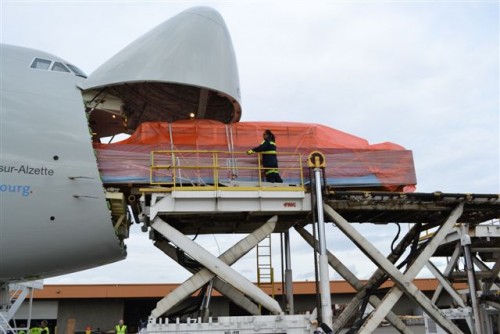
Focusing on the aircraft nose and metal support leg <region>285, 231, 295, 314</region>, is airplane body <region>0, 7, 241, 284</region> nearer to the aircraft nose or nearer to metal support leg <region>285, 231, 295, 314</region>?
the aircraft nose

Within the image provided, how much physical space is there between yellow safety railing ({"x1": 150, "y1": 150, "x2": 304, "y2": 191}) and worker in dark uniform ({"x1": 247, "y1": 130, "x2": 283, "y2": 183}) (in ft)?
0.52

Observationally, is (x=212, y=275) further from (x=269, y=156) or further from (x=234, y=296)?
(x=269, y=156)

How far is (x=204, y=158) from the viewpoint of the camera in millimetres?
12219

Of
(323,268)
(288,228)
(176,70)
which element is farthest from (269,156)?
(176,70)

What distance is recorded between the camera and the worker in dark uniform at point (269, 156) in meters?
11.9

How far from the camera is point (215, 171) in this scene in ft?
37.7

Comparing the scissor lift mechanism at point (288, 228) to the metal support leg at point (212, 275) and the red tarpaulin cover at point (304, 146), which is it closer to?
the metal support leg at point (212, 275)

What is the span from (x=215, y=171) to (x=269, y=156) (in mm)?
1534

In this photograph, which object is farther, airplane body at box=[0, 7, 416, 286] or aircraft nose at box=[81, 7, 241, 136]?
aircraft nose at box=[81, 7, 241, 136]

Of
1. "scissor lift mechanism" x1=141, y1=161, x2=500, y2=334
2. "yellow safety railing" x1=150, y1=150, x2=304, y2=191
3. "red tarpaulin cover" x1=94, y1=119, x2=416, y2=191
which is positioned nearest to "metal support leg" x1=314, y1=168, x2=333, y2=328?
"scissor lift mechanism" x1=141, y1=161, x2=500, y2=334

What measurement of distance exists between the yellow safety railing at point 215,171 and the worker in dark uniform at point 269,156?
0.16 m

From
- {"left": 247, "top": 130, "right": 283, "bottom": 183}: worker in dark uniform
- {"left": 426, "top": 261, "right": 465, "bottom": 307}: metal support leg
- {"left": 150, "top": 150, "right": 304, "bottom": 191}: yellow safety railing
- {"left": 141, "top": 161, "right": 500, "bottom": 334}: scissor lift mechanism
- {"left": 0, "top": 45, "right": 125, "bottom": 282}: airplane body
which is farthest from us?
{"left": 426, "top": 261, "right": 465, "bottom": 307}: metal support leg

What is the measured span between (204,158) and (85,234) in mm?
3467

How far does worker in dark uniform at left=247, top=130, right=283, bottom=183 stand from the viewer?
11930 mm
